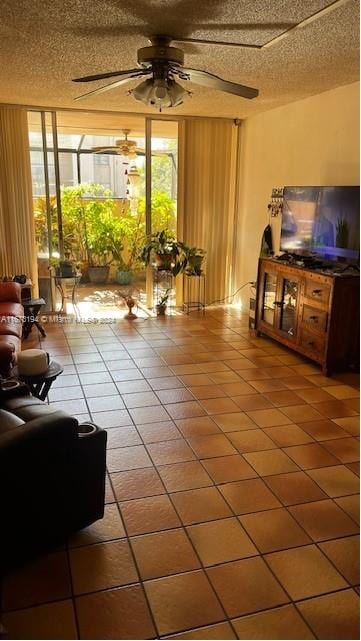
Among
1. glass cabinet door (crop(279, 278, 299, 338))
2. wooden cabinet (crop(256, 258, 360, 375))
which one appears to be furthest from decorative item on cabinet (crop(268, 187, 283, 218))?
glass cabinet door (crop(279, 278, 299, 338))

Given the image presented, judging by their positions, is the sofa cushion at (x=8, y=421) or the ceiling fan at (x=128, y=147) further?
the ceiling fan at (x=128, y=147)

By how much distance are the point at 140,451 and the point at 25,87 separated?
3472mm

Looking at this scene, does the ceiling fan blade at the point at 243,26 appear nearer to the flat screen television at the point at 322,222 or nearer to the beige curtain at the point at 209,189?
the flat screen television at the point at 322,222

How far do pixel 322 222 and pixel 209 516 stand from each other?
113 inches

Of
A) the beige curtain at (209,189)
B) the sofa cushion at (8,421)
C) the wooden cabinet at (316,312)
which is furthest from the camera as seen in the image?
the beige curtain at (209,189)

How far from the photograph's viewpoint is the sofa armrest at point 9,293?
4.60 m

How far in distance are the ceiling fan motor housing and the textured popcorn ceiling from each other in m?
0.16

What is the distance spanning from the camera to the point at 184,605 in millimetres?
A: 1788

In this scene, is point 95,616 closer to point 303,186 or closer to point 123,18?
point 123,18

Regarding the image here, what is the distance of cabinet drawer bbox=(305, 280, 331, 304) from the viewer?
392 cm

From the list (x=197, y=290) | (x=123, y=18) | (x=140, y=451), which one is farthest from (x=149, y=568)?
(x=197, y=290)

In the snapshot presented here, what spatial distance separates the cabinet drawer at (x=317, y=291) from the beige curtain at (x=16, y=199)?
10.8 feet

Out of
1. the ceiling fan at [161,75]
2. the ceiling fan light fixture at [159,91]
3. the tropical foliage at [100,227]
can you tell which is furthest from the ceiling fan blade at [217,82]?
the tropical foliage at [100,227]

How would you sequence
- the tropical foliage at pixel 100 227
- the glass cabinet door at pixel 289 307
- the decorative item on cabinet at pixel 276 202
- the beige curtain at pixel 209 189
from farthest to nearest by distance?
the tropical foliage at pixel 100 227 → the beige curtain at pixel 209 189 → the decorative item on cabinet at pixel 276 202 → the glass cabinet door at pixel 289 307
